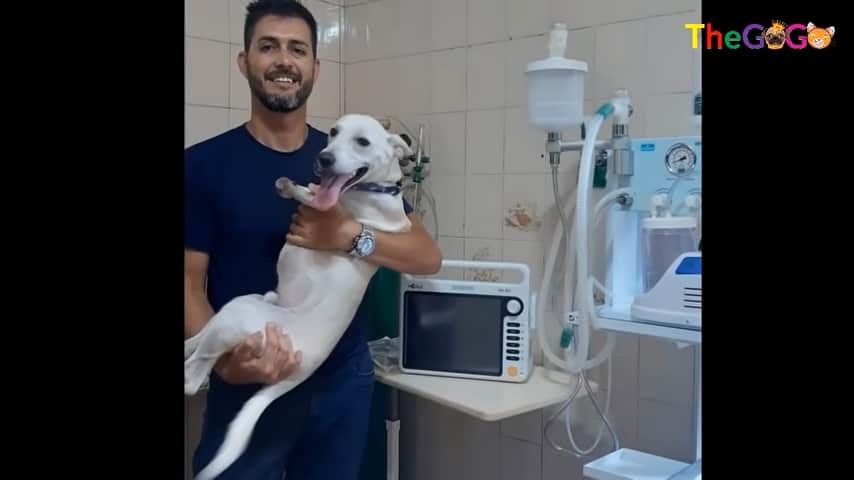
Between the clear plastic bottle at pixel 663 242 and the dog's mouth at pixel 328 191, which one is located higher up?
the dog's mouth at pixel 328 191

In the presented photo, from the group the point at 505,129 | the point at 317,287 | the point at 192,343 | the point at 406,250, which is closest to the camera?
the point at 192,343

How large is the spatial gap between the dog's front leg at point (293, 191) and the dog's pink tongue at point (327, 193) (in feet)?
0.03

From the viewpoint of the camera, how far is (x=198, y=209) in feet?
3.32

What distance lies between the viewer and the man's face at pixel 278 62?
1.05 m

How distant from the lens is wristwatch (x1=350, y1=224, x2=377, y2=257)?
1.13 meters

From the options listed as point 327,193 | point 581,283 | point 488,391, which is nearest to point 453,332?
point 488,391

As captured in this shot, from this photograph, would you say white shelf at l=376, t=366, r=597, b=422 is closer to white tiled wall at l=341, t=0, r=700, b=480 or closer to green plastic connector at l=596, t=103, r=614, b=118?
white tiled wall at l=341, t=0, r=700, b=480

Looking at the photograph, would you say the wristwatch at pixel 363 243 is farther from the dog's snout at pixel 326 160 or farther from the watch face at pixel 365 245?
the dog's snout at pixel 326 160

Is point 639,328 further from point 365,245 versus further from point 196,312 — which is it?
point 196,312

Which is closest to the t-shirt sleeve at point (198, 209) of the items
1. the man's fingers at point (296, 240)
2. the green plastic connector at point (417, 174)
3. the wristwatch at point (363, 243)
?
the man's fingers at point (296, 240)

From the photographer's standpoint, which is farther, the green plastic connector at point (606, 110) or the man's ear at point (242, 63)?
the green plastic connector at point (606, 110)

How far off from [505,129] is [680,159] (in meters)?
0.45

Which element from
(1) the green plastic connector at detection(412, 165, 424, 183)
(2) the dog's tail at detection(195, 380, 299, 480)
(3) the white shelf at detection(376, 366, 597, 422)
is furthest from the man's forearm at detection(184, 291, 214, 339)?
(1) the green plastic connector at detection(412, 165, 424, 183)
